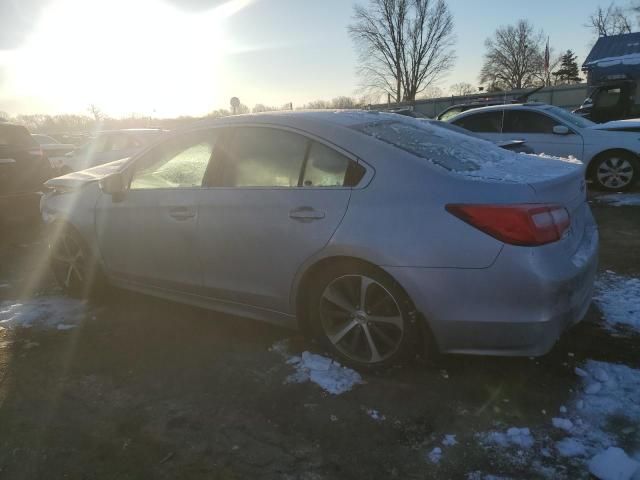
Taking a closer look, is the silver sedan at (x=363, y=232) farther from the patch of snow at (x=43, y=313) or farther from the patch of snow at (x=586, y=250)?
the patch of snow at (x=43, y=313)

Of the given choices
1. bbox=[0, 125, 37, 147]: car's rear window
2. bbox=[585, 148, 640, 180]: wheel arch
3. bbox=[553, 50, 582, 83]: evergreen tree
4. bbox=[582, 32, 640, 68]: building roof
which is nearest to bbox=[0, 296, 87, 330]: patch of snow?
bbox=[0, 125, 37, 147]: car's rear window

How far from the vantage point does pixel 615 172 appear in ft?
28.4

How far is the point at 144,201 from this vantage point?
3.82 m

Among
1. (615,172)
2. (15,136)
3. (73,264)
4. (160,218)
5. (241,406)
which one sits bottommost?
(241,406)

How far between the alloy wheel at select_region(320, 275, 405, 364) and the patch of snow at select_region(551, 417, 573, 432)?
848mm

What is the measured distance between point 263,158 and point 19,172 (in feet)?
22.8

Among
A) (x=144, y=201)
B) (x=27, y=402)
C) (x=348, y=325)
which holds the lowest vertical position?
(x=27, y=402)

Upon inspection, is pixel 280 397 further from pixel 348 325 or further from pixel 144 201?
pixel 144 201

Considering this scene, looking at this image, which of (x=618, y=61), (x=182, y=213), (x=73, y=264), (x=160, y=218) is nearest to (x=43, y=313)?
(x=73, y=264)

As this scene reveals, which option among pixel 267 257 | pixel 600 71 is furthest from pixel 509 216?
pixel 600 71

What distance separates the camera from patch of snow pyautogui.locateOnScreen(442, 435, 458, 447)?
2388 mm

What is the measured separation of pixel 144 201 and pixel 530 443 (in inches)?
118

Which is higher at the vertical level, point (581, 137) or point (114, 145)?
point (114, 145)

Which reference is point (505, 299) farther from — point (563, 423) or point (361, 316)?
point (361, 316)
